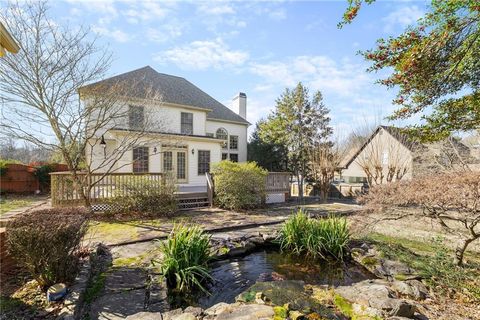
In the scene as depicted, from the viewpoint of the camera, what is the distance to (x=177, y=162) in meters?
14.7

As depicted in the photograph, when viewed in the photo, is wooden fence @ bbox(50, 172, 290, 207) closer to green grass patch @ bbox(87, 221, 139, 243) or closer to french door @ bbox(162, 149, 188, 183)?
green grass patch @ bbox(87, 221, 139, 243)

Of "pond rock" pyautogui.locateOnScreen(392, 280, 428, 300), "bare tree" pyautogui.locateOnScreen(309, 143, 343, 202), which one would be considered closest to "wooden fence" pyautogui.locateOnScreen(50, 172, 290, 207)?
"pond rock" pyautogui.locateOnScreen(392, 280, 428, 300)

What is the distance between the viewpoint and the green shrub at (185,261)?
12.6ft

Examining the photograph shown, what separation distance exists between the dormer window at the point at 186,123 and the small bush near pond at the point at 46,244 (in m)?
14.2

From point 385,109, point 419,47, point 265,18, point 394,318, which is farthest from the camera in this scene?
point 385,109

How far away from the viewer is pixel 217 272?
15.1 ft

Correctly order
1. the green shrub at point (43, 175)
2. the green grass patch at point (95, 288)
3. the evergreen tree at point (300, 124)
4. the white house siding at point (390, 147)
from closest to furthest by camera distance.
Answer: the green grass patch at point (95, 288) → the white house siding at point (390, 147) → the green shrub at point (43, 175) → the evergreen tree at point (300, 124)

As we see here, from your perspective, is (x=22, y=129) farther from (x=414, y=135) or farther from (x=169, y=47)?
(x=414, y=135)

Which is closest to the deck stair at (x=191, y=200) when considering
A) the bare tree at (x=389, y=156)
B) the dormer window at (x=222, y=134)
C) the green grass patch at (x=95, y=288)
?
the green grass patch at (x=95, y=288)

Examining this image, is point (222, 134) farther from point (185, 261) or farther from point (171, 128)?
point (185, 261)

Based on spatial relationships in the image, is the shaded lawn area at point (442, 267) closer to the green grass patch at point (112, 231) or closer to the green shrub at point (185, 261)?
the green shrub at point (185, 261)

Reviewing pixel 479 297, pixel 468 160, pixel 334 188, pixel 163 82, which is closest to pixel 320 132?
pixel 334 188

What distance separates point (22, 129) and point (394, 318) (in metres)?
10.7

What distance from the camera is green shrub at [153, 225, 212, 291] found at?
3.84m
